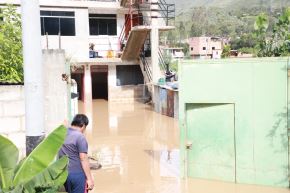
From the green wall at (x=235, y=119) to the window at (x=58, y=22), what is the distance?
1919cm

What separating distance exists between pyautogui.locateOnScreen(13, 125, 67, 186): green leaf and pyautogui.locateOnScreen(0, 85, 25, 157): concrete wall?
8.20 ft

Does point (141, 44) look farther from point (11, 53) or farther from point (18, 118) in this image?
point (18, 118)

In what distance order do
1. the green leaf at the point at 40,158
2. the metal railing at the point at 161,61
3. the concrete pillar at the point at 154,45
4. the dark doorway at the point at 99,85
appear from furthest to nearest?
the dark doorway at the point at 99,85
the metal railing at the point at 161,61
the concrete pillar at the point at 154,45
the green leaf at the point at 40,158

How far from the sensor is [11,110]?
7.13 metres

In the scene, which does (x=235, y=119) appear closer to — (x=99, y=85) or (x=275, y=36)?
(x=275, y=36)

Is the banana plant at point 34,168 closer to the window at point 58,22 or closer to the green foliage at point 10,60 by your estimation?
the green foliage at point 10,60

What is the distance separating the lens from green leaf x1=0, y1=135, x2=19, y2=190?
4707 mm

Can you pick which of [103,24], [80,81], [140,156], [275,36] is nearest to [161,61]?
[103,24]

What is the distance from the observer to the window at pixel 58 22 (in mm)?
27094

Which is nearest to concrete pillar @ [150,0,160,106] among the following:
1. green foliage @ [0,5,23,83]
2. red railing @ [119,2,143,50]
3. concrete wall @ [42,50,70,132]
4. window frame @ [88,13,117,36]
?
red railing @ [119,2,143,50]

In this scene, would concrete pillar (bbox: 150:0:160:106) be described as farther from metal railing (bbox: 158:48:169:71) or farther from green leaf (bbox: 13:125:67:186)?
green leaf (bbox: 13:125:67:186)

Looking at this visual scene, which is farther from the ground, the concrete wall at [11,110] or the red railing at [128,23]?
the red railing at [128,23]

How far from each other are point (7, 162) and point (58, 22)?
77.1 ft

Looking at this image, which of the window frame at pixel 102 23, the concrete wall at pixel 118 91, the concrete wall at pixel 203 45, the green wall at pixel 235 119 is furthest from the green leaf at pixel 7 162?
the concrete wall at pixel 203 45
